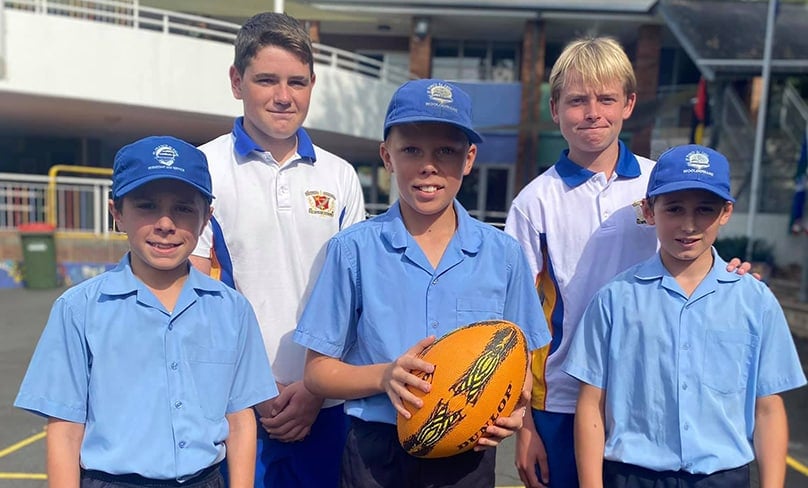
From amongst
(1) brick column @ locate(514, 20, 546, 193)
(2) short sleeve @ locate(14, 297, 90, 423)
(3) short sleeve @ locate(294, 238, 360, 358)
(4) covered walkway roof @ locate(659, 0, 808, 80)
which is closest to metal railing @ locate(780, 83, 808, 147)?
(4) covered walkway roof @ locate(659, 0, 808, 80)

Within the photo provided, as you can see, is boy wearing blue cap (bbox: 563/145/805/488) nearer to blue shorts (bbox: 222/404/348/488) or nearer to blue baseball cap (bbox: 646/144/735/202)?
blue baseball cap (bbox: 646/144/735/202)

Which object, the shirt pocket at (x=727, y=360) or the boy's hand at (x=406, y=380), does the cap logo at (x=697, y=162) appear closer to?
the shirt pocket at (x=727, y=360)

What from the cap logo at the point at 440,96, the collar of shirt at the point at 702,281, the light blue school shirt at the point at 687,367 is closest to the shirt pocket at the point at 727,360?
the light blue school shirt at the point at 687,367

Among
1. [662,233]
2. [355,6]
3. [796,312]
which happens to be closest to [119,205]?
[662,233]

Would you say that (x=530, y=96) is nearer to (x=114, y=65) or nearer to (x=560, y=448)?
(x=114, y=65)

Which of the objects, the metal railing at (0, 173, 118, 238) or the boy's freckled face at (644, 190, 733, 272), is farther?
the metal railing at (0, 173, 118, 238)

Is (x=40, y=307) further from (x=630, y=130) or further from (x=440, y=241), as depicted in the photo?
(x=630, y=130)

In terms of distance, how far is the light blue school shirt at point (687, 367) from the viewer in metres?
1.99

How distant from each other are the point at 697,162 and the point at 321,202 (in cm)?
142

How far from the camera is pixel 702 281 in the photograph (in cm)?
210

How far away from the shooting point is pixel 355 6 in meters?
16.3

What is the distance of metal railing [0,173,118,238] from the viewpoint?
454 inches

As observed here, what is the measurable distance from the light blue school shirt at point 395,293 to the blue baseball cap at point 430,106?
353 mm

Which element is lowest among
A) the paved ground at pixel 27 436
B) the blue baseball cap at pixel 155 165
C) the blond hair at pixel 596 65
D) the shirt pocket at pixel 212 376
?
the paved ground at pixel 27 436
